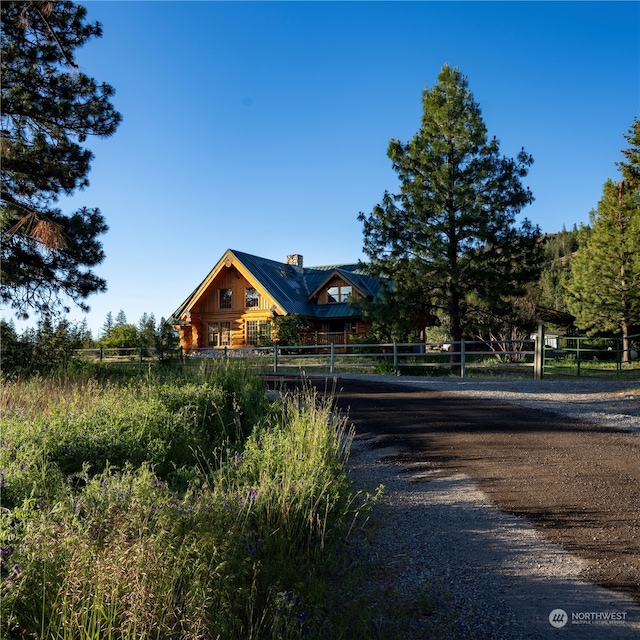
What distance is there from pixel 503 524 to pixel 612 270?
104ft

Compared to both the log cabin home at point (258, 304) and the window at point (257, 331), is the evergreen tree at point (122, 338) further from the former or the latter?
the window at point (257, 331)

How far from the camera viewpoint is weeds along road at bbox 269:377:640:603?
4.86m

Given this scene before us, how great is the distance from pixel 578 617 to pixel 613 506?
2.18m

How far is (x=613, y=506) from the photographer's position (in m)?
5.61

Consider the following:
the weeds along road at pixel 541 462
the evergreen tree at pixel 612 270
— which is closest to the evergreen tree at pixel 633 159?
the evergreen tree at pixel 612 270

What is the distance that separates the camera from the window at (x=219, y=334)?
121 feet

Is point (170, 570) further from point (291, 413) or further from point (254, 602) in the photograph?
point (291, 413)

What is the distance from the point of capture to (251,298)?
36.1 metres

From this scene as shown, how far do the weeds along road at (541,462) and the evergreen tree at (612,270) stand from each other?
24242mm

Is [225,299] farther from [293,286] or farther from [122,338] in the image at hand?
[122,338]

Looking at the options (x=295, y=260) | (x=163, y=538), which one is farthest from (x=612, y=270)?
(x=163, y=538)

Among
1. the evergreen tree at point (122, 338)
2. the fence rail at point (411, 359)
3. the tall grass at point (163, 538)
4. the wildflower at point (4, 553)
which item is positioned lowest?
the tall grass at point (163, 538)

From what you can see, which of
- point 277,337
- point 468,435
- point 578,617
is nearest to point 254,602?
point 578,617

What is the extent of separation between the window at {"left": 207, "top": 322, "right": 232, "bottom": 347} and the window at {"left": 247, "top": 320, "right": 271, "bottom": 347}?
1.58 meters
